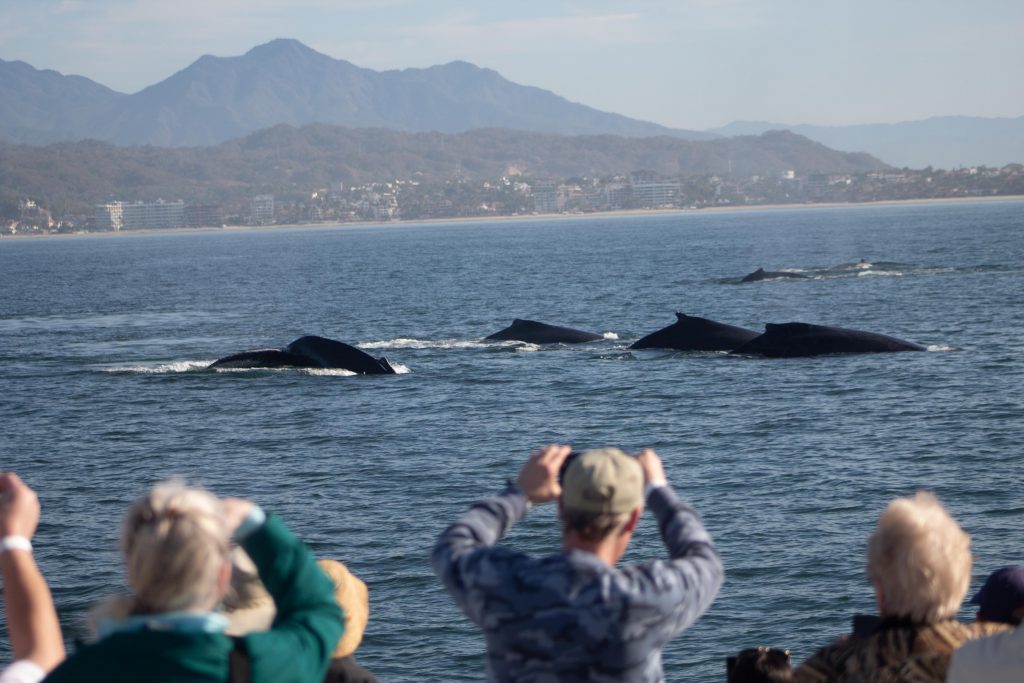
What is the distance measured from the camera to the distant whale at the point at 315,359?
129 ft

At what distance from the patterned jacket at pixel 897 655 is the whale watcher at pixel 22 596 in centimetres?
246

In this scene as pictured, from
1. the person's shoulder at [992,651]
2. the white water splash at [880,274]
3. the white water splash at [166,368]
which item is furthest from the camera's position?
the white water splash at [880,274]

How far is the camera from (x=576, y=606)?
441cm

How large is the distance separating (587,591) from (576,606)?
0.19 feet

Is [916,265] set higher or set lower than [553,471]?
lower

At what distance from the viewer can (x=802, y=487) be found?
21.8m

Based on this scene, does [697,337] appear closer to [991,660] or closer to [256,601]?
[256,601]

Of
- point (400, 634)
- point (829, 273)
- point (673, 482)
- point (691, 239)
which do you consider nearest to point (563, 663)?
point (400, 634)

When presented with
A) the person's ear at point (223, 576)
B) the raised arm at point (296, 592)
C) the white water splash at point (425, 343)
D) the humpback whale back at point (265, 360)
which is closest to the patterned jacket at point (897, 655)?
the raised arm at point (296, 592)

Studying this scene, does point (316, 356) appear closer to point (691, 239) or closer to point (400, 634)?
point (400, 634)

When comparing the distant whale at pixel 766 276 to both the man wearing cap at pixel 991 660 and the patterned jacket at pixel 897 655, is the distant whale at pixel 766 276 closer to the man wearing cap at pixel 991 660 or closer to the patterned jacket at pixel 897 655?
the patterned jacket at pixel 897 655

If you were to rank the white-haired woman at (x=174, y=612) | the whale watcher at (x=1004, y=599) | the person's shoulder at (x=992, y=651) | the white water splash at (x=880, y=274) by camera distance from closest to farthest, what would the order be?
the white-haired woman at (x=174, y=612) → the person's shoulder at (x=992, y=651) → the whale watcher at (x=1004, y=599) → the white water splash at (x=880, y=274)

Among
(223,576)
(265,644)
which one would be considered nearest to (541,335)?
(265,644)

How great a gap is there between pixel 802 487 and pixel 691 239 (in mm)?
135470
